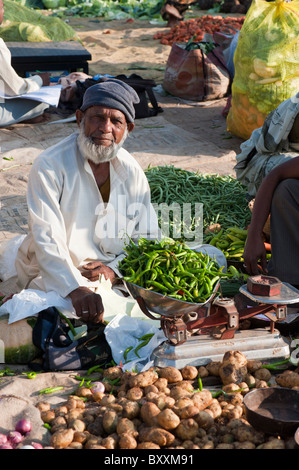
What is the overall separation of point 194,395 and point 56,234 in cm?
132

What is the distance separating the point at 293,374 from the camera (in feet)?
9.32

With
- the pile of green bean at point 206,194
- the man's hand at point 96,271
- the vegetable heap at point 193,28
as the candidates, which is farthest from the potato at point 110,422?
the vegetable heap at point 193,28

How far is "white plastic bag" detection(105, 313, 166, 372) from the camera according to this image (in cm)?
310

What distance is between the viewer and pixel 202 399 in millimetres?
2643

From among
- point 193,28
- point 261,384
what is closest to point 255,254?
point 261,384

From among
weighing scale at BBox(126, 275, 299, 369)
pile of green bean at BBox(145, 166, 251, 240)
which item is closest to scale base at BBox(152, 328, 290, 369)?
weighing scale at BBox(126, 275, 299, 369)

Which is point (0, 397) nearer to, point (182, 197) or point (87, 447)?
point (87, 447)

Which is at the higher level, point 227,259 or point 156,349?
point 156,349

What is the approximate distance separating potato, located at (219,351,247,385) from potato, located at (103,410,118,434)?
1.95 ft

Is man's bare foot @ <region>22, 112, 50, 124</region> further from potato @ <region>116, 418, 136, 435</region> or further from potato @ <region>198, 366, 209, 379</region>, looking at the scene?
potato @ <region>116, 418, 136, 435</region>

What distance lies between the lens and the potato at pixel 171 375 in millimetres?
2873

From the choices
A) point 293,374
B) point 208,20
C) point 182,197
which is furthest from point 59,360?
point 208,20

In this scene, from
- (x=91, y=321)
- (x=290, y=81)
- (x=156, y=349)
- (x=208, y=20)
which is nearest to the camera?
(x=156, y=349)

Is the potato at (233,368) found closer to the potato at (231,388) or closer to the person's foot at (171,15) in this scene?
the potato at (231,388)
